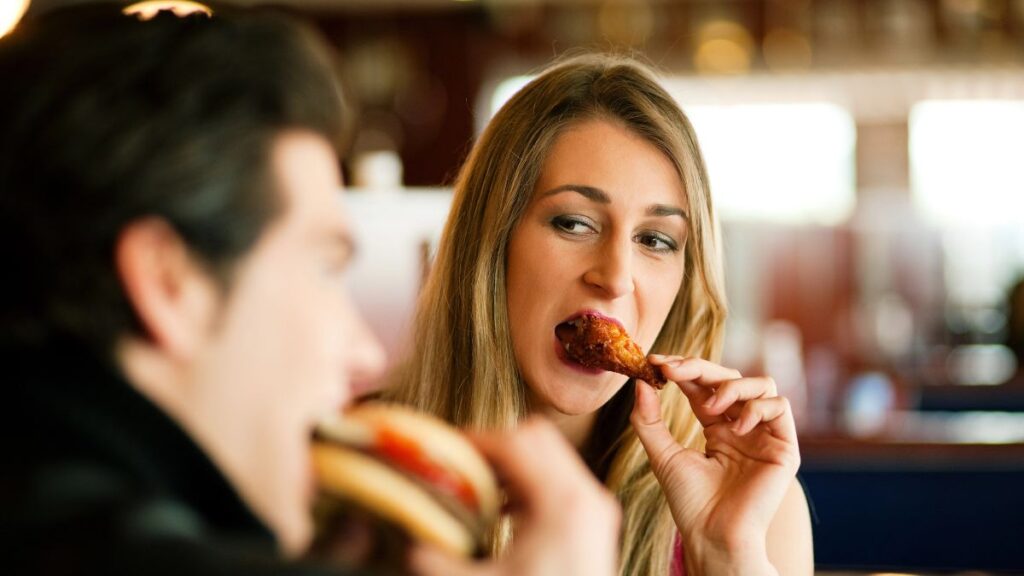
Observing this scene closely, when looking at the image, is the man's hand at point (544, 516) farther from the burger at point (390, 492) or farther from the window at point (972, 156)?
the window at point (972, 156)

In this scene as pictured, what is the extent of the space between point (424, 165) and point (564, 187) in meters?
6.66

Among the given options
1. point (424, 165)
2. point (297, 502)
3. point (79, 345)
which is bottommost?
point (424, 165)

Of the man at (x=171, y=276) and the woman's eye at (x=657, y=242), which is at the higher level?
the man at (x=171, y=276)

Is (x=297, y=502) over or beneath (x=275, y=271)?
beneath

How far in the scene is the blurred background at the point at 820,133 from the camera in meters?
7.60

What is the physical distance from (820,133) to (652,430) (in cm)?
665

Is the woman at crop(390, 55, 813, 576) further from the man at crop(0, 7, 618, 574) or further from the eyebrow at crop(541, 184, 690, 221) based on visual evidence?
the man at crop(0, 7, 618, 574)

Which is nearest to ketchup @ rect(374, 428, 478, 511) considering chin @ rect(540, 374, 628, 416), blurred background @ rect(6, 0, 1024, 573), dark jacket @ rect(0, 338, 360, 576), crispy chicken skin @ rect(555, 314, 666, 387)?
dark jacket @ rect(0, 338, 360, 576)

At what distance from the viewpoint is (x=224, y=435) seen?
81cm

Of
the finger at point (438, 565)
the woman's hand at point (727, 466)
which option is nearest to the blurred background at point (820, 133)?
the woman's hand at point (727, 466)

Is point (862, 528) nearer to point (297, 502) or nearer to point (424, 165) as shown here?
point (297, 502)

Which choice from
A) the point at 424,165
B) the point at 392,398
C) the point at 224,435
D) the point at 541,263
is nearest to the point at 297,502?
the point at 224,435

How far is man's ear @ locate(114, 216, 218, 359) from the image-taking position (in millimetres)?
794

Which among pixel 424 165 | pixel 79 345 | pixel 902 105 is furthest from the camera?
pixel 424 165
